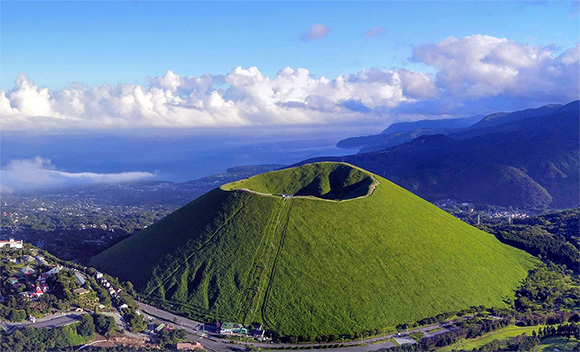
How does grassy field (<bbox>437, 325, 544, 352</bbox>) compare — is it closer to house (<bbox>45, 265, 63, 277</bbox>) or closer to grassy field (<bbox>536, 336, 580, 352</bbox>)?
grassy field (<bbox>536, 336, 580, 352</bbox>)

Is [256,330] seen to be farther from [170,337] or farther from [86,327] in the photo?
[86,327]

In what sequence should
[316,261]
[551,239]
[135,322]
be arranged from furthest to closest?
[551,239] → [316,261] → [135,322]

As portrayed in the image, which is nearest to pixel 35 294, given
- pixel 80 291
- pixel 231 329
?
pixel 80 291

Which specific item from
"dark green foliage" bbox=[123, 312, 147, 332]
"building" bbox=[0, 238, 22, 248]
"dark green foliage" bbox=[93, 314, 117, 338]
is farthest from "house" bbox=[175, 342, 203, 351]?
"building" bbox=[0, 238, 22, 248]

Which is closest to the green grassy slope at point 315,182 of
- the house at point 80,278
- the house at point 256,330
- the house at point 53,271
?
the house at point 80,278

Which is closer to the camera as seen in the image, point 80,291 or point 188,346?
point 188,346

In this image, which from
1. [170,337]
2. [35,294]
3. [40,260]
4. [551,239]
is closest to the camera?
[170,337]

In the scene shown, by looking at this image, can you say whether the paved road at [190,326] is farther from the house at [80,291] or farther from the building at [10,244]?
the building at [10,244]
